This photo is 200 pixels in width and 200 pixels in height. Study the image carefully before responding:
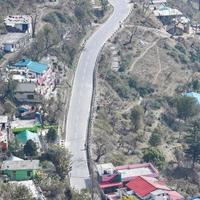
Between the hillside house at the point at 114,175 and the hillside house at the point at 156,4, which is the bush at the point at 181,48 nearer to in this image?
the hillside house at the point at 156,4

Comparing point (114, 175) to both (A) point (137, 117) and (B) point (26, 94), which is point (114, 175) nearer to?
(A) point (137, 117)

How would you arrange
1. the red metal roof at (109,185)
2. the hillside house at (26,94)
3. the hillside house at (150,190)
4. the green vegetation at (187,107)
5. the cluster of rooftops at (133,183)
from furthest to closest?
the green vegetation at (187,107), the hillside house at (26,94), the red metal roof at (109,185), the cluster of rooftops at (133,183), the hillside house at (150,190)

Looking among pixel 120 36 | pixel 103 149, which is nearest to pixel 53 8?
pixel 120 36

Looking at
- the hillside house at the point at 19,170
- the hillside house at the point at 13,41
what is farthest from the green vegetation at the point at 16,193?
the hillside house at the point at 13,41

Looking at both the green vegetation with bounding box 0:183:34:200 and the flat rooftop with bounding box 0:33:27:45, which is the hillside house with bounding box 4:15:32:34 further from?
the green vegetation with bounding box 0:183:34:200

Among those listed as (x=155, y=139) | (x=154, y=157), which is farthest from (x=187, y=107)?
(x=154, y=157)

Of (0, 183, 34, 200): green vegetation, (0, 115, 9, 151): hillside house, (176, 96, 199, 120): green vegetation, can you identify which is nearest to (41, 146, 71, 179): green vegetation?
(0, 115, 9, 151): hillside house

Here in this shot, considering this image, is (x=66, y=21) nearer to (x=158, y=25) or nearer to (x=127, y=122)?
(x=158, y=25)
